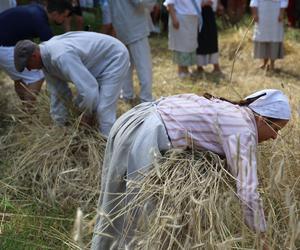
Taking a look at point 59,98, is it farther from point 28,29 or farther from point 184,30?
point 184,30

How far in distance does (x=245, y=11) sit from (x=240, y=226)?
320 inches

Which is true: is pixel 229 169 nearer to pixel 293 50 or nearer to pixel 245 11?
pixel 293 50

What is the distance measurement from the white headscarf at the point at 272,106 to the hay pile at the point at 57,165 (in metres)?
1.38

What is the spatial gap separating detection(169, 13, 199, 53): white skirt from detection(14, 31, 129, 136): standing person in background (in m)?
2.51

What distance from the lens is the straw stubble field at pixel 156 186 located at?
2.02 metres

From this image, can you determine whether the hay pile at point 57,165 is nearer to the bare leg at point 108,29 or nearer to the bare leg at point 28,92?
the bare leg at point 28,92

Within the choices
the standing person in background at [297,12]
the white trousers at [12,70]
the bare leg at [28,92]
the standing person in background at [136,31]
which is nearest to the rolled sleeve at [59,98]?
the bare leg at [28,92]

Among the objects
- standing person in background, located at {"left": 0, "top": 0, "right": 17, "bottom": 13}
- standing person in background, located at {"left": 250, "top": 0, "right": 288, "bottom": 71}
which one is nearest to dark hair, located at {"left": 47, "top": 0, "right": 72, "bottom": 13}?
standing person in background, located at {"left": 0, "top": 0, "right": 17, "bottom": 13}

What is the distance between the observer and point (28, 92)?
4.52 metres

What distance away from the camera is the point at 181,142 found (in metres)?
2.31

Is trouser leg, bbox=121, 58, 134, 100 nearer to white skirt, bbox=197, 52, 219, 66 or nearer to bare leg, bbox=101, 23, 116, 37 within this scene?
bare leg, bbox=101, 23, 116, 37

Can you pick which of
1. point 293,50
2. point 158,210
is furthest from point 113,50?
point 293,50

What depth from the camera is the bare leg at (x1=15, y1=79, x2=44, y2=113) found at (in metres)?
4.29

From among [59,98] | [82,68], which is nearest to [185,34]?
[59,98]
